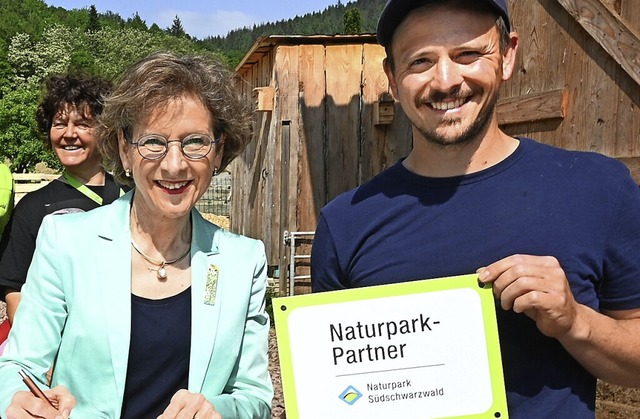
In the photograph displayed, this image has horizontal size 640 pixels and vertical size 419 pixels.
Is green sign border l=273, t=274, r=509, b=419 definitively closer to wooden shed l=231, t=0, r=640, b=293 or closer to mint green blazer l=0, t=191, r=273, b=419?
mint green blazer l=0, t=191, r=273, b=419

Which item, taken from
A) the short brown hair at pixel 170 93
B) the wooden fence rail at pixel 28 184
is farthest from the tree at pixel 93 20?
the short brown hair at pixel 170 93

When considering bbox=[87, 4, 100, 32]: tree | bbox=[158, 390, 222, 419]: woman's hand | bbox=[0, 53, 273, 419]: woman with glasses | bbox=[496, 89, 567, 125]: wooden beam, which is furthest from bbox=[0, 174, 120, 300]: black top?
bbox=[87, 4, 100, 32]: tree

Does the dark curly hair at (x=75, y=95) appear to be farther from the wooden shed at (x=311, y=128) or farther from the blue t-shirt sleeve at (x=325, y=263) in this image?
the wooden shed at (x=311, y=128)

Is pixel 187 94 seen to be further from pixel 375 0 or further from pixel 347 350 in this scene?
pixel 375 0

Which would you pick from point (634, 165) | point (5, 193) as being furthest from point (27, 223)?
point (634, 165)

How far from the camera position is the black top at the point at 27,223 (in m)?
3.31

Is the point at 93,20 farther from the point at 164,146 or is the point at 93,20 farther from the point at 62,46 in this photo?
the point at 164,146

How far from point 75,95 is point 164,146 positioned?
71.6 inches

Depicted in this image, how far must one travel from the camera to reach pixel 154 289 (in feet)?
7.54

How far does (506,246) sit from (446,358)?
0.33 meters

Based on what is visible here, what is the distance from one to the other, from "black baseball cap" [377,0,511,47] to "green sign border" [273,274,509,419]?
719 mm

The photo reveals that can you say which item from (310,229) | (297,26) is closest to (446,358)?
(310,229)

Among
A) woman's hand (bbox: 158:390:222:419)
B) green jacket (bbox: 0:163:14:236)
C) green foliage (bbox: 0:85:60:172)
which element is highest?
green foliage (bbox: 0:85:60:172)

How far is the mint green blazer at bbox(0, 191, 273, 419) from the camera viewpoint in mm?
2143
